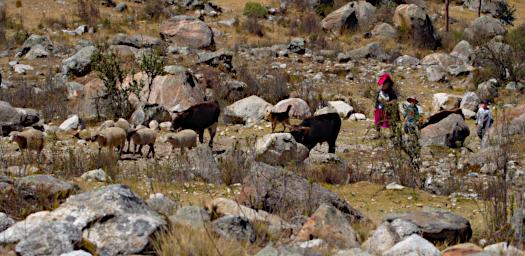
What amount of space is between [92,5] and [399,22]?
43.1 ft

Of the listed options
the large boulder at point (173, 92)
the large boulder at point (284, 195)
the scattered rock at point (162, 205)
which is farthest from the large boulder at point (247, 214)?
the large boulder at point (173, 92)

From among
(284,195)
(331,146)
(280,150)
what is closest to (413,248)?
(284,195)

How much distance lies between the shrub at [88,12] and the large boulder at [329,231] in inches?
919

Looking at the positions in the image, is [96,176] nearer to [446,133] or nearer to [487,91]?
[446,133]

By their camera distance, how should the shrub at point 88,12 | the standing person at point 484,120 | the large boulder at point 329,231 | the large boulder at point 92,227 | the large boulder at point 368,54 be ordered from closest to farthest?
the large boulder at point 92,227, the large boulder at point 329,231, the standing person at point 484,120, the large boulder at point 368,54, the shrub at point 88,12

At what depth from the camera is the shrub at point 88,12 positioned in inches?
1086

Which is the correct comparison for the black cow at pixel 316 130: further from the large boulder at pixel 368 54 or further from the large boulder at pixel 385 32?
the large boulder at pixel 385 32

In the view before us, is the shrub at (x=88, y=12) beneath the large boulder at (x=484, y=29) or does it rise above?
beneath

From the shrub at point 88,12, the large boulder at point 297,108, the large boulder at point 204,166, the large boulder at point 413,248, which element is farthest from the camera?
the shrub at point 88,12

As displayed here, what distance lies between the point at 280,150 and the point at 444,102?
8699mm

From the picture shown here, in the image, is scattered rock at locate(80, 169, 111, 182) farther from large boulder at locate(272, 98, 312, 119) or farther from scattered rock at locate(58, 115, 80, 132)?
large boulder at locate(272, 98, 312, 119)

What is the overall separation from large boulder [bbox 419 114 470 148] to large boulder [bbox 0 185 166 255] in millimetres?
9440

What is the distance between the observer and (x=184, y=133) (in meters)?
11.8

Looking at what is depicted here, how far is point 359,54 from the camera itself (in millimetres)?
24547
